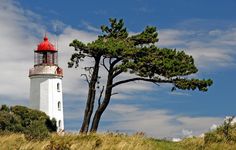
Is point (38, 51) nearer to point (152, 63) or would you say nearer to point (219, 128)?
point (152, 63)

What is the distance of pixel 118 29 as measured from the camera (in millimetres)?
44344

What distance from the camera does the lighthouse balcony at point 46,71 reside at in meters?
66.5

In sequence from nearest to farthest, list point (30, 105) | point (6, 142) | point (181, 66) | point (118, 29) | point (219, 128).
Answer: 1. point (6, 142)
2. point (219, 128)
3. point (181, 66)
4. point (118, 29)
5. point (30, 105)

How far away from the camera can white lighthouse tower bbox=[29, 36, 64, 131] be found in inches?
2579

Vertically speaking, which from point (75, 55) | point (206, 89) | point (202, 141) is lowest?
point (202, 141)

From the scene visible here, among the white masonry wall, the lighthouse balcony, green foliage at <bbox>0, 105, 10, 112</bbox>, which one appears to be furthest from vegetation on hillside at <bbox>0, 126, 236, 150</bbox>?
the lighthouse balcony

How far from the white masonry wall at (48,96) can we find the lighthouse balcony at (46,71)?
1.21 feet

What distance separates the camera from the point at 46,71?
6650 cm

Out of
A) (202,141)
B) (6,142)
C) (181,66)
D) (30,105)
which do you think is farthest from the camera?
(30,105)

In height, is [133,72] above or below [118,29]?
below

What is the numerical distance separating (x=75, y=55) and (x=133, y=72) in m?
5.40

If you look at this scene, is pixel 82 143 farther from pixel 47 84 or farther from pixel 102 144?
pixel 47 84

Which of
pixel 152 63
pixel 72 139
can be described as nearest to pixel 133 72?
pixel 152 63

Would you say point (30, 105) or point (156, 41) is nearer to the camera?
point (156, 41)
